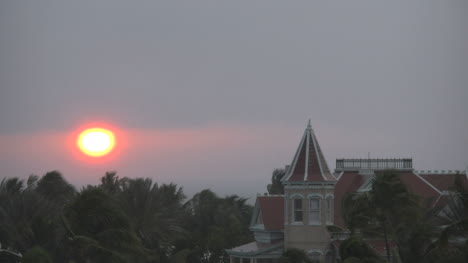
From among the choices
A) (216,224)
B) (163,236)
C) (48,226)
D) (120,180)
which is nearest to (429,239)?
(48,226)

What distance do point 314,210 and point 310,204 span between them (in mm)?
389

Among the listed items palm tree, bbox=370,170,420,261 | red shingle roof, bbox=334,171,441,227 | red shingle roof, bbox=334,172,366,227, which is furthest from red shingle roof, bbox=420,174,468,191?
palm tree, bbox=370,170,420,261

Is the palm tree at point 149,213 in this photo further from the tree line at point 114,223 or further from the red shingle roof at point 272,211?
the red shingle roof at point 272,211

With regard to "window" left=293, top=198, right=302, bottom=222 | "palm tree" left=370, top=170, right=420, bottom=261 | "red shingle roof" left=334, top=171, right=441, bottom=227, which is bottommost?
"palm tree" left=370, top=170, right=420, bottom=261

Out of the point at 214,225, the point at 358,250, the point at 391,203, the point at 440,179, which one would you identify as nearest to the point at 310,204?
the point at 440,179

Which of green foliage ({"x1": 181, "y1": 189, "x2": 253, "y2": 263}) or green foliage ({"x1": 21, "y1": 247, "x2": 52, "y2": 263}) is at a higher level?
green foliage ({"x1": 181, "y1": 189, "x2": 253, "y2": 263})

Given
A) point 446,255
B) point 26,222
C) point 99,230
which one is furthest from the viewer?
point 26,222

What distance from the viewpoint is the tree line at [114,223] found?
37.4 meters

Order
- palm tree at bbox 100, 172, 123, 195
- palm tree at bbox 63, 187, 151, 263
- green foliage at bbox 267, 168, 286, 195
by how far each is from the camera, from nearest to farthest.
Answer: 1. palm tree at bbox 63, 187, 151, 263
2. palm tree at bbox 100, 172, 123, 195
3. green foliage at bbox 267, 168, 286, 195

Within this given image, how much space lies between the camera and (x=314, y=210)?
56.2 m

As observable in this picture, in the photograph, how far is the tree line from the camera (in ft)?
123

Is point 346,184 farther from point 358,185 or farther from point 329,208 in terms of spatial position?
point 329,208

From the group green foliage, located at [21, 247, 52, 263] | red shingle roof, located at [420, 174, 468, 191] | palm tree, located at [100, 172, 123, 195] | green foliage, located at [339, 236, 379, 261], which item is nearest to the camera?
green foliage, located at [21, 247, 52, 263]

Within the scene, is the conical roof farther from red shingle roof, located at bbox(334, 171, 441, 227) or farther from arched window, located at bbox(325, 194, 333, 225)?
red shingle roof, located at bbox(334, 171, 441, 227)
